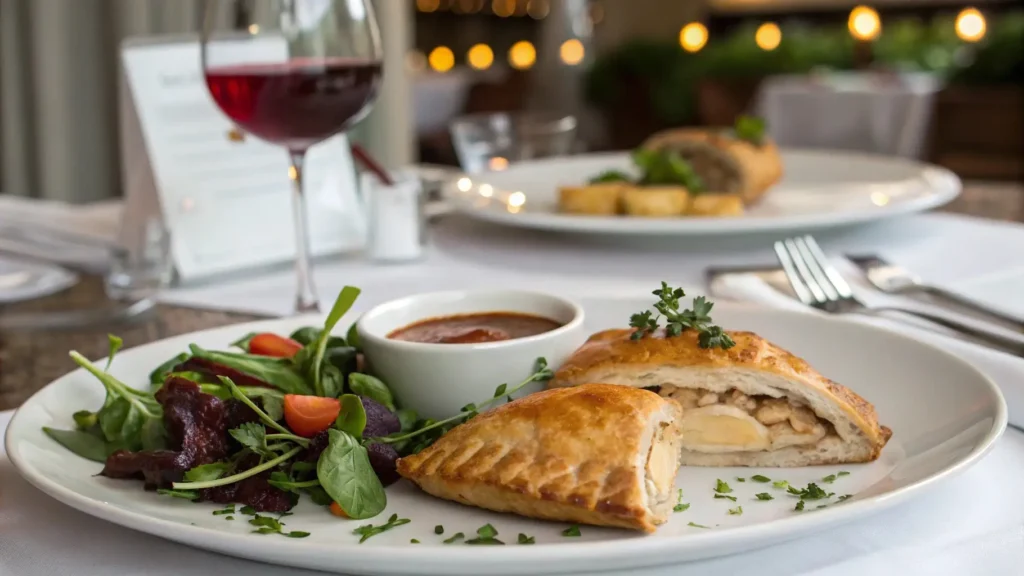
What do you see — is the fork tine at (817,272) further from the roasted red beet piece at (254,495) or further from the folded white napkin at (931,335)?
the roasted red beet piece at (254,495)

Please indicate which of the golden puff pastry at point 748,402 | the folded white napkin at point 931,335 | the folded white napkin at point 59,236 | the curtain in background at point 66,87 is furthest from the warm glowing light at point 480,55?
the golden puff pastry at point 748,402

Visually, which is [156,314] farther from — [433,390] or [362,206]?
[433,390]

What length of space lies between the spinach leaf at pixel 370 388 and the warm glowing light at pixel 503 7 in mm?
21790

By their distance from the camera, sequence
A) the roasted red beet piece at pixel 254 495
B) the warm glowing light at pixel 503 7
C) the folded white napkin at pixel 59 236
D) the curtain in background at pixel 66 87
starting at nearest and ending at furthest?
the roasted red beet piece at pixel 254 495 → the folded white napkin at pixel 59 236 → the curtain in background at pixel 66 87 → the warm glowing light at pixel 503 7

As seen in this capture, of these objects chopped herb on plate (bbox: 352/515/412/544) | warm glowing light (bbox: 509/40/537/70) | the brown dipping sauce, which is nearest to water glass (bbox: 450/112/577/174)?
the brown dipping sauce

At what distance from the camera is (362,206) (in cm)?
273

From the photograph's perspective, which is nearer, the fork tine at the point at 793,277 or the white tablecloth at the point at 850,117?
the fork tine at the point at 793,277

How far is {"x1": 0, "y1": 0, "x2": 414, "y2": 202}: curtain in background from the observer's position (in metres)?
6.07

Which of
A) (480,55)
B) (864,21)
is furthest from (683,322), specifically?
(480,55)

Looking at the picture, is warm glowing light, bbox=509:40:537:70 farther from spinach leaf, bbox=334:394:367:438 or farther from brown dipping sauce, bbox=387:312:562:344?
spinach leaf, bbox=334:394:367:438

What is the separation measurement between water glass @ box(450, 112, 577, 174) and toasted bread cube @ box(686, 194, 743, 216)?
1.00 m

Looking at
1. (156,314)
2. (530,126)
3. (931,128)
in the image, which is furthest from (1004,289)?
(931,128)

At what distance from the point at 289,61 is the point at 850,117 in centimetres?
691

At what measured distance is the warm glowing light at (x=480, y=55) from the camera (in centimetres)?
2125
